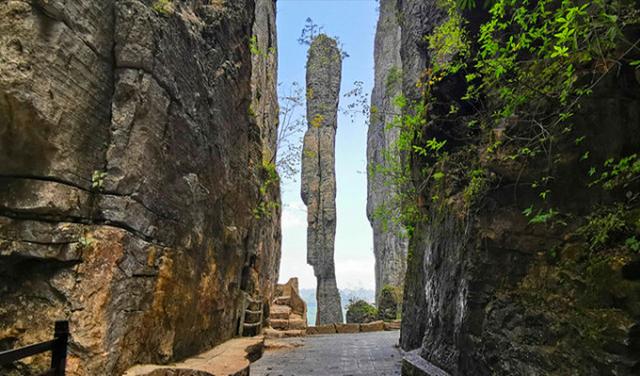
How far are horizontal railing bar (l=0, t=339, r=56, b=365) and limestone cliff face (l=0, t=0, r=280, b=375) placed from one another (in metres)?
0.88

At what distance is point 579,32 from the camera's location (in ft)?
11.0

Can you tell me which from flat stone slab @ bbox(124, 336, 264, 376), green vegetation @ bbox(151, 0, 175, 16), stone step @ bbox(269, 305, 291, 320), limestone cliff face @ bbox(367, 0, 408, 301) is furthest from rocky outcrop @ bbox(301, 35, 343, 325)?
green vegetation @ bbox(151, 0, 175, 16)

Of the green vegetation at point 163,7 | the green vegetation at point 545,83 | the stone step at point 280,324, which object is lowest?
the stone step at point 280,324

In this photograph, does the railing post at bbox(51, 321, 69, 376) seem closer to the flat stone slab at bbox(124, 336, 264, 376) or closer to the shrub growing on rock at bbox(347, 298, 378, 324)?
the flat stone slab at bbox(124, 336, 264, 376)

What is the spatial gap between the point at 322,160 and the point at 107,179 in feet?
106

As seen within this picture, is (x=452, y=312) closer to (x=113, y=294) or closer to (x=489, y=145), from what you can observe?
(x=489, y=145)

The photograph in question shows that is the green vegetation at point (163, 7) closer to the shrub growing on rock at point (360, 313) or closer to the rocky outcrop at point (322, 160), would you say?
the shrub growing on rock at point (360, 313)

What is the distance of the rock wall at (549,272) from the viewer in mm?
3115

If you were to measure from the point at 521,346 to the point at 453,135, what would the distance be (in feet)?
12.4

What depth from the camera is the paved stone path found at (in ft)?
23.3

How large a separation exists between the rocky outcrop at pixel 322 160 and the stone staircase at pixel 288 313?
37.6 ft

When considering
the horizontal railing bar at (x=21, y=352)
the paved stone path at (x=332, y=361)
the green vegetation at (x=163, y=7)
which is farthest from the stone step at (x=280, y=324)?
Result: the horizontal railing bar at (x=21, y=352)

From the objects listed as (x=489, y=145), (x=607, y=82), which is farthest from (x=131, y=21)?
(x=607, y=82)

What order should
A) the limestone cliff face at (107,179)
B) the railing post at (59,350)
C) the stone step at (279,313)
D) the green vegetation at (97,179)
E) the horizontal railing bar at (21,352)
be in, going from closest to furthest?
the horizontal railing bar at (21,352) → the railing post at (59,350) → the limestone cliff face at (107,179) → the green vegetation at (97,179) → the stone step at (279,313)
